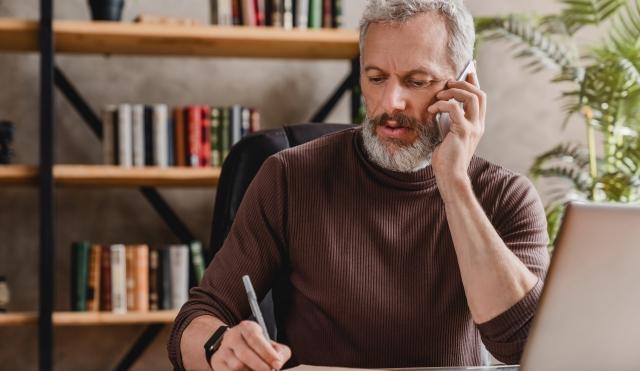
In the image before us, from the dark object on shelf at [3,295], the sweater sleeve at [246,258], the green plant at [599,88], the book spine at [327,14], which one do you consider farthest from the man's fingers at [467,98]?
the dark object on shelf at [3,295]

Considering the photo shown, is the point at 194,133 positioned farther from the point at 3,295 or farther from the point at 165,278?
the point at 3,295

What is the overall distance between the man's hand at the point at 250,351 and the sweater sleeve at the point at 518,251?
41cm

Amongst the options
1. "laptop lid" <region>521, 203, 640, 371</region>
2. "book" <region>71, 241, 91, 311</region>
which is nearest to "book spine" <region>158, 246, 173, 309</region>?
"book" <region>71, 241, 91, 311</region>

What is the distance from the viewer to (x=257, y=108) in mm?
3104

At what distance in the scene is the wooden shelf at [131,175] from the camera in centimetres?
268

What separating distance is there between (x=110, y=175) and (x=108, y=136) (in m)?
0.15

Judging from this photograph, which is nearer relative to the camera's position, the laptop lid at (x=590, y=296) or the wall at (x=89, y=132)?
the laptop lid at (x=590, y=296)

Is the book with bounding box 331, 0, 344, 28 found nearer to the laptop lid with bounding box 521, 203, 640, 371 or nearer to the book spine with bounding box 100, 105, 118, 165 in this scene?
the book spine with bounding box 100, 105, 118, 165

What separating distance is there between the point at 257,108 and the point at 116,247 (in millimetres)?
707

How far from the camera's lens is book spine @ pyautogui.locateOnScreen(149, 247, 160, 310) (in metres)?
2.81

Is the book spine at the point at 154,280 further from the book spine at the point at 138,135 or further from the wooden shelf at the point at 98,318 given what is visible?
the book spine at the point at 138,135

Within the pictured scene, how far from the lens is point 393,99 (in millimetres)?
1488

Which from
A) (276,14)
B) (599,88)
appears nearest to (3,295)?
(276,14)

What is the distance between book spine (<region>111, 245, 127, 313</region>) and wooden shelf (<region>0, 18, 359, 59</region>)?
2.15 feet
